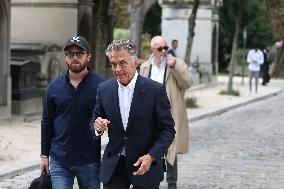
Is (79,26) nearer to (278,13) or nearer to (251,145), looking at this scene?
(278,13)

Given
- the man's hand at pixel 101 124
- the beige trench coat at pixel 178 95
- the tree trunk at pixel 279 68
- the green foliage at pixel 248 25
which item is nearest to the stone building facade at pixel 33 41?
the beige trench coat at pixel 178 95

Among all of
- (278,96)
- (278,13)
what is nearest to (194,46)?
(278,96)

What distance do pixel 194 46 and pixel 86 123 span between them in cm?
2770

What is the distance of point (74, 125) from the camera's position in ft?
19.9

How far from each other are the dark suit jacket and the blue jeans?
46cm

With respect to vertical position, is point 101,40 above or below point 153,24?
above

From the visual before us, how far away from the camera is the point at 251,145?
15.1 metres

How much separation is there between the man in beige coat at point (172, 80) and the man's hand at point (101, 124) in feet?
11.6

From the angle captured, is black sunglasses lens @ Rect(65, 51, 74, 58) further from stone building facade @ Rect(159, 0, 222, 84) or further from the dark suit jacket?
stone building facade @ Rect(159, 0, 222, 84)

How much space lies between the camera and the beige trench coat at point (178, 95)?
29.8 feet

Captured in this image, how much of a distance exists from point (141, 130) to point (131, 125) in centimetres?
8

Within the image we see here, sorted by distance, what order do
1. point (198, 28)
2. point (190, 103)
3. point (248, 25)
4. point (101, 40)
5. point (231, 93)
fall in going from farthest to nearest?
point (248, 25) < point (198, 28) < point (231, 93) < point (190, 103) < point (101, 40)

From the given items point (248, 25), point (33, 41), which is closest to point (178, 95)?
point (33, 41)

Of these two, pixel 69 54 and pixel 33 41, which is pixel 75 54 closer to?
pixel 69 54
